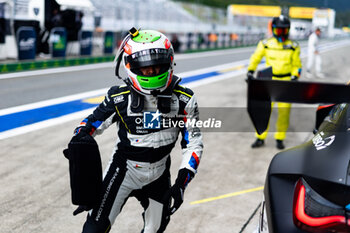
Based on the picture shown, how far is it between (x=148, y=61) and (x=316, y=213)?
1.42 m

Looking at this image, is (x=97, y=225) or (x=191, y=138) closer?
(x=97, y=225)

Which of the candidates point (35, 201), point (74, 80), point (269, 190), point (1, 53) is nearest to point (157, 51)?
point (269, 190)

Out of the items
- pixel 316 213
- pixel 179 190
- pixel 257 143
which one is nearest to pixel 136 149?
pixel 179 190

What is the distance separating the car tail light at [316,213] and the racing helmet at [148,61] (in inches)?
47.7

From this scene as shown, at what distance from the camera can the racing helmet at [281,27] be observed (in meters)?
6.44

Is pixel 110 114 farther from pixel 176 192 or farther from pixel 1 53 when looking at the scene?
pixel 1 53

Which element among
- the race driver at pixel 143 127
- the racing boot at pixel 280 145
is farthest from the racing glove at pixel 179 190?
the racing boot at pixel 280 145

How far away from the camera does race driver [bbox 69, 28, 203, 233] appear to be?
277 cm

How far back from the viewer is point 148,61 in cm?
272

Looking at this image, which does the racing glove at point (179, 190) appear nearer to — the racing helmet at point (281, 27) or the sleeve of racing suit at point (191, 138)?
the sleeve of racing suit at point (191, 138)

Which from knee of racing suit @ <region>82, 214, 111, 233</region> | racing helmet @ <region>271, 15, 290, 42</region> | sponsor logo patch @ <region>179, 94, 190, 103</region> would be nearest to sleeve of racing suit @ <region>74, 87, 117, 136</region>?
sponsor logo patch @ <region>179, 94, 190, 103</region>

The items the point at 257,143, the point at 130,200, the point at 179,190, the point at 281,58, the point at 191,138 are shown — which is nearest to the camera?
the point at 179,190

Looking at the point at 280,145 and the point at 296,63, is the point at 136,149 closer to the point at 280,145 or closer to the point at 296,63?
the point at 280,145

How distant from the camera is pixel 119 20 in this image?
23.4 meters
